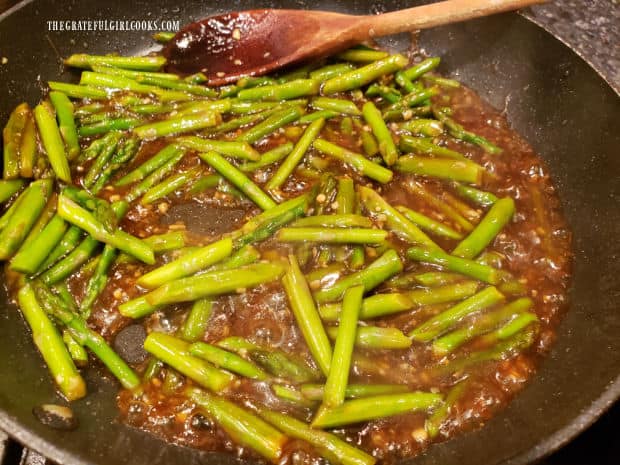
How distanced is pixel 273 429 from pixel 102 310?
1304 mm

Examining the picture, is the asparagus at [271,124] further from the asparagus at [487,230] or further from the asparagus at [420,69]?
the asparagus at [487,230]

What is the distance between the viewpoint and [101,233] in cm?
330

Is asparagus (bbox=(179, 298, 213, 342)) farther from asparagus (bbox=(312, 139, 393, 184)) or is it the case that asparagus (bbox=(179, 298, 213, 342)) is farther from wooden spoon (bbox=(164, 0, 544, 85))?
wooden spoon (bbox=(164, 0, 544, 85))

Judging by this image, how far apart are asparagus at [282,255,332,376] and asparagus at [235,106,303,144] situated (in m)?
1.30

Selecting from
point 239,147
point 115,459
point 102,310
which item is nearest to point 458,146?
point 239,147

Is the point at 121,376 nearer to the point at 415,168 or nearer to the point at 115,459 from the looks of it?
the point at 115,459

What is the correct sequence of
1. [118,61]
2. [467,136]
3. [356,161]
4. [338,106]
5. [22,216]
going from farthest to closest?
[118,61]
[338,106]
[467,136]
[356,161]
[22,216]

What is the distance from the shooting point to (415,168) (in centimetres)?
395

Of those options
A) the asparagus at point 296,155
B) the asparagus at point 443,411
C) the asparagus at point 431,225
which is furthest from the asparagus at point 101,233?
the asparagus at point 443,411

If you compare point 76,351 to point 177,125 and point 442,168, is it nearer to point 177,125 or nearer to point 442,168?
point 177,125

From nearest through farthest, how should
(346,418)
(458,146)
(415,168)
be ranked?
(346,418) → (415,168) → (458,146)

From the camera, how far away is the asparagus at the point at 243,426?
2662mm

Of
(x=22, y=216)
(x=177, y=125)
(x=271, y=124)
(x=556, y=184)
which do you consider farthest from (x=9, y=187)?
(x=556, y=184)

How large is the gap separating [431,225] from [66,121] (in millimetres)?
2857
